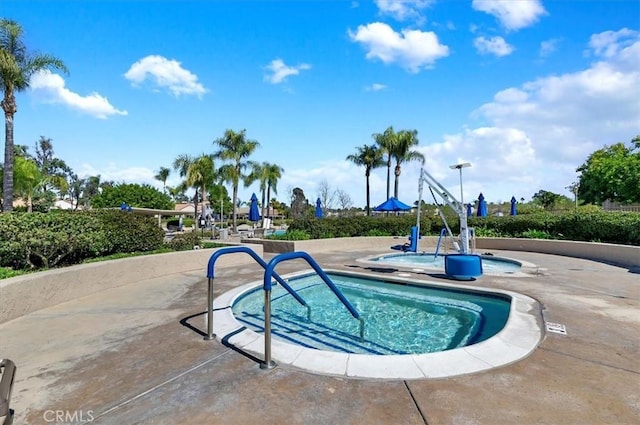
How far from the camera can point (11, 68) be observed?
13039 mm

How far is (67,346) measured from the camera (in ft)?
Answer: 13.5

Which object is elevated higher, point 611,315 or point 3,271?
point 3,271

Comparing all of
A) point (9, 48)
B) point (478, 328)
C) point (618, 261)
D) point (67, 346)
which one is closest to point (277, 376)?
point (67, 346)

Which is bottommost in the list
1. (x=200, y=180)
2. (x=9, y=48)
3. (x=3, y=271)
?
(x=3, y=271)

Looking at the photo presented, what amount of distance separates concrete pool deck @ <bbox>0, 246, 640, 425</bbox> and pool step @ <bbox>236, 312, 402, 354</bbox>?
1.13 meters

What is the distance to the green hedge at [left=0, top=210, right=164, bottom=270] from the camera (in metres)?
6.50

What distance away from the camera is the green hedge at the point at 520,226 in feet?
40.9

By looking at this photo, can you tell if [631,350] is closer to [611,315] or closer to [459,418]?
[611,315]

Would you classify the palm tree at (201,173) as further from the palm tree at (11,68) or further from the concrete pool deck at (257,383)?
the concrete pool deck at (257,383)

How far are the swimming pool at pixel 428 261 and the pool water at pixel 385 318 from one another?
124 inches

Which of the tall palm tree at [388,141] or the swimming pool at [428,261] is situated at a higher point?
the tall palm tree at [388,141]

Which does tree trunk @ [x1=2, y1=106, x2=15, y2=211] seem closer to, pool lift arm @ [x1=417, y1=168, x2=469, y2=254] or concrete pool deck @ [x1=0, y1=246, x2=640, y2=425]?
concrete pool deck @ [x1=0, y1=246, x2=640, y2=425]

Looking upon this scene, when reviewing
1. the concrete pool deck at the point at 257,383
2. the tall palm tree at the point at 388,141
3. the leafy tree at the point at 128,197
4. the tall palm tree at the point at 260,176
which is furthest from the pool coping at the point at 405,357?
the leafy tree at the point at 128,197

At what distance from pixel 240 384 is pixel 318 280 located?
597 cm
